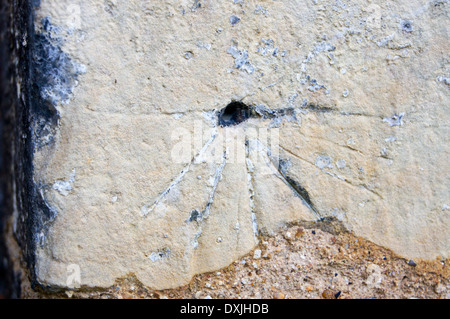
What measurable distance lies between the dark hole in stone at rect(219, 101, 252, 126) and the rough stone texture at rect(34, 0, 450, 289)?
2cm

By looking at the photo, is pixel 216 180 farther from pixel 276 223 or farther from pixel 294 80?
pixel 294 80

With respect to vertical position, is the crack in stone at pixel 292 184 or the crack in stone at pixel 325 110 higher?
the crack in stone at pixel 325 110

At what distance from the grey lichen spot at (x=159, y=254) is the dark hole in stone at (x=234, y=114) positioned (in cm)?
35

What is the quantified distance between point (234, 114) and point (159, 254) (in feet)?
1.34

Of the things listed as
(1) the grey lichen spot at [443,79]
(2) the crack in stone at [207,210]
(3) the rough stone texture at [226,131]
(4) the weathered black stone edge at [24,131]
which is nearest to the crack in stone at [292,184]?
(3) the rough stone texture at [226,131]

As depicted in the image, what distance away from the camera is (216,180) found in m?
1.08

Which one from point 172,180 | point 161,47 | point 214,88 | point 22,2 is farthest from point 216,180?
point 22,2

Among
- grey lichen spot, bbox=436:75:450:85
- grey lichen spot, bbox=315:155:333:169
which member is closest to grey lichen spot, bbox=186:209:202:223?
grey lichen spot, bbox=315:155:333:169

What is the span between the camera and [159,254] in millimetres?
1058

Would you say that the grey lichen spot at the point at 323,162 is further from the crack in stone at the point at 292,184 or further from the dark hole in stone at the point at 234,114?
the dark hole in stone at the point at 234,114

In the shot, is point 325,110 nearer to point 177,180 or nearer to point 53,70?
point 177,180

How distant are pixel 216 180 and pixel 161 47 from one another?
14.1 inches

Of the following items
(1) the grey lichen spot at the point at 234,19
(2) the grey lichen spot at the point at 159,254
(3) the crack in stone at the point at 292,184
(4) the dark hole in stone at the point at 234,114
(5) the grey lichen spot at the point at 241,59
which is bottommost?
(2) the grey lichen spot at the point at 159,254

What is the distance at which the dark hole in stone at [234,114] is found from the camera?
1.09m
